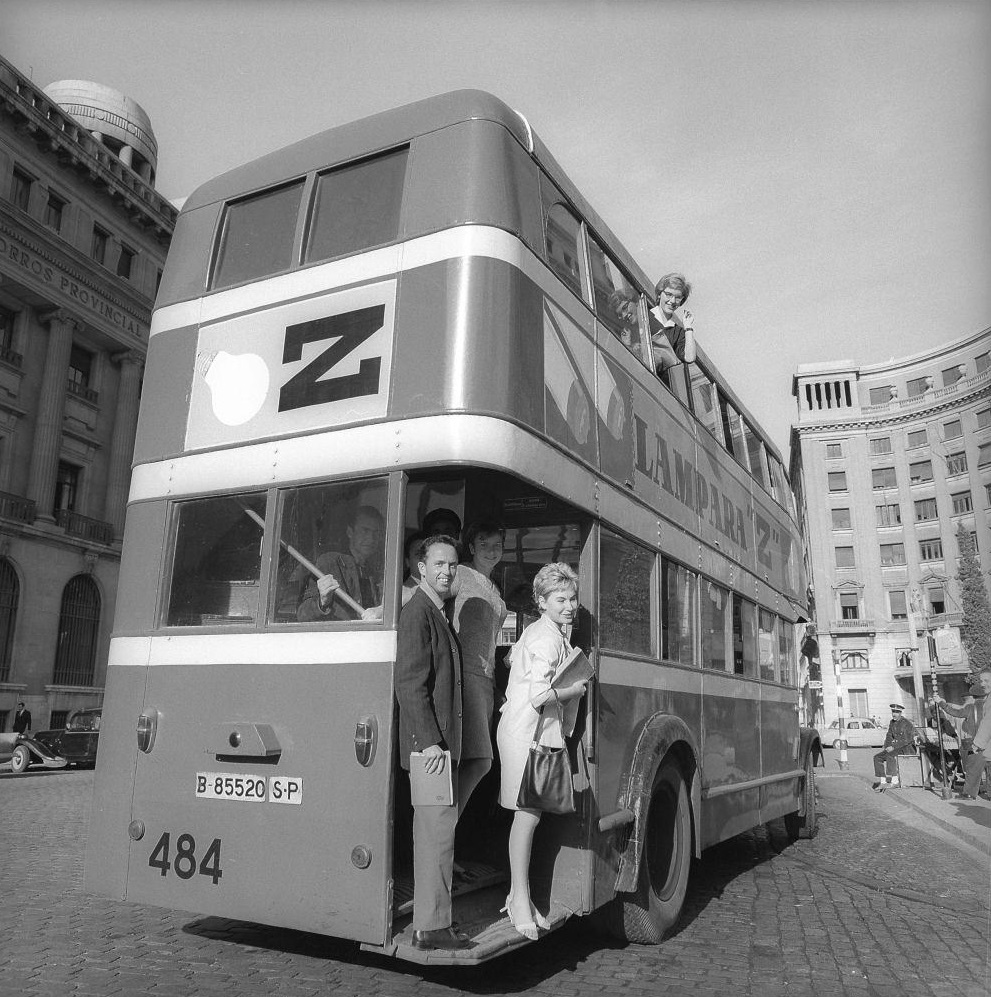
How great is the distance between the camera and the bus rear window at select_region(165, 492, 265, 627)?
16.0ft

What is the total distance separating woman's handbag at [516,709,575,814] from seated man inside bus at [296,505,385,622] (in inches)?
43.0

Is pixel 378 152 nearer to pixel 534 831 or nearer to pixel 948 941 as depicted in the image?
pixel 534 831

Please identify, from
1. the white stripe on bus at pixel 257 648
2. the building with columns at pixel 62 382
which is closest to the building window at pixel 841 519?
the building with columns at pixel 62 382

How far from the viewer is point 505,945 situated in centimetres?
420

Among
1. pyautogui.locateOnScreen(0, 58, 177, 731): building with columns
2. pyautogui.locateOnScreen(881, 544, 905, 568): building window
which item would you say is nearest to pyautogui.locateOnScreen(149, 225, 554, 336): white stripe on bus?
pyautogui.locateOnScreen(0, 58, 177, 731): building with columns

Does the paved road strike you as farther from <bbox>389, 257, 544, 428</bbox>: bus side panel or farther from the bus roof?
the bus roof

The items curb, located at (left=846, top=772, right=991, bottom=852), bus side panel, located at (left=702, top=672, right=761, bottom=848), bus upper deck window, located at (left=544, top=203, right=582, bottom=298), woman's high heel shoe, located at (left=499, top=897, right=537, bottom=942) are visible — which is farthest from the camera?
curb, located at (left=846, top=772, right=991, bottom=852)

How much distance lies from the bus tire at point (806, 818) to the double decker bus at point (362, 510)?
4766 millimetres

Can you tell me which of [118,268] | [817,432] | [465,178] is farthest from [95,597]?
[817,432]

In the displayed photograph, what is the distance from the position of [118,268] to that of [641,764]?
3397 cm

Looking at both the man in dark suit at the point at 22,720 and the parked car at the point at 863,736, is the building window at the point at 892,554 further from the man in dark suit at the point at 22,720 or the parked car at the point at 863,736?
the man in dark suit at the point at 22,720

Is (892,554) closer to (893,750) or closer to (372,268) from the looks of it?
(893,750)

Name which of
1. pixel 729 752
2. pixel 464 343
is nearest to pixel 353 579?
pixel 464 343

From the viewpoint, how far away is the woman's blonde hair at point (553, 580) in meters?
4.91
